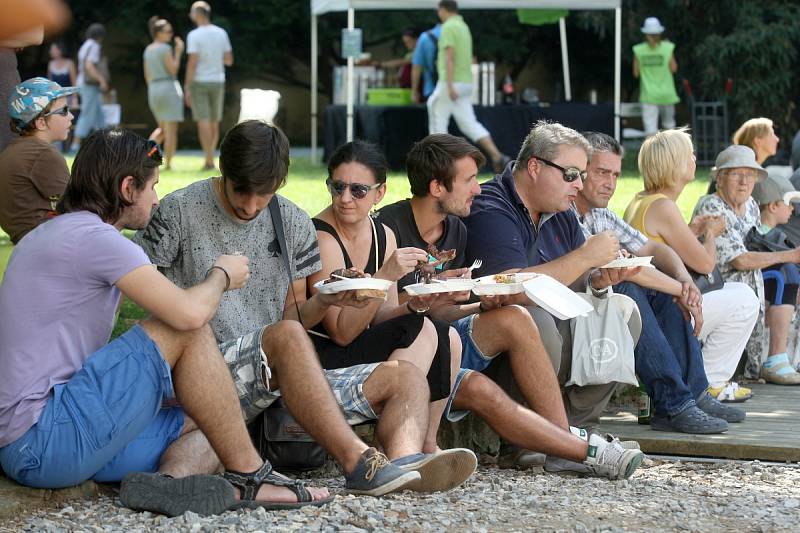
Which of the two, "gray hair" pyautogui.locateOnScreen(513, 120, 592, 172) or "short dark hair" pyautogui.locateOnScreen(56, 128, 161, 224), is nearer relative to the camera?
"short dark hair" pyautogui.locateOnScreen(56, 128, 161, 224)

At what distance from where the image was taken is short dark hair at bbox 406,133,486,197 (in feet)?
17.2

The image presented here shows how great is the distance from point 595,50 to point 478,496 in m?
22.0

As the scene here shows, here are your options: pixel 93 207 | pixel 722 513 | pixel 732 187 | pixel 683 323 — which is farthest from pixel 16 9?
pixel 732 187

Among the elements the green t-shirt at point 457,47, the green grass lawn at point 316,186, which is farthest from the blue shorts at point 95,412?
the green t-shirt at point 457,47

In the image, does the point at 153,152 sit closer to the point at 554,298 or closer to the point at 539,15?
the point at 554,298

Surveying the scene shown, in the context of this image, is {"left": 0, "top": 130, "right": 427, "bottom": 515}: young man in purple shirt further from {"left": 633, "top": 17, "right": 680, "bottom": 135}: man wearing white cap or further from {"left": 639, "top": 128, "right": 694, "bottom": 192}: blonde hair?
{"left": 633, "top": 17, "right": 680, "bottom": 135}: man wearing white cap

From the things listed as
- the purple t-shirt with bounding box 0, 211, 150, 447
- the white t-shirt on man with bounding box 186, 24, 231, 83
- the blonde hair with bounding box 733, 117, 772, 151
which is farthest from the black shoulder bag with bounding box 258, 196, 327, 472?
the white t-shirt on man with bounding box 186, 24, 231, 83

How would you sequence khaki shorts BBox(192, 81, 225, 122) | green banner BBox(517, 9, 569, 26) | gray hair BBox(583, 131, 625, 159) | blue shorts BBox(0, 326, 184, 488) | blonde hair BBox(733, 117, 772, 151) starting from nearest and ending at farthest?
blue shorts BBox(0, 326, 184, 488), gray hair BBox(583, 131, 625, 159), blonde hair BBox(733, 117, 772, 151), khaki shorts BBox(192, 81, 225, 122), green banner BBox(517, 9, 569, 26)

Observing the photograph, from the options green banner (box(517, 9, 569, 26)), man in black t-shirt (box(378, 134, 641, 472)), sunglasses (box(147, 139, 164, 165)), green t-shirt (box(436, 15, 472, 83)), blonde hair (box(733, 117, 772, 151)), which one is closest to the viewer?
sunglasses (box(147, 139, 164, 165))

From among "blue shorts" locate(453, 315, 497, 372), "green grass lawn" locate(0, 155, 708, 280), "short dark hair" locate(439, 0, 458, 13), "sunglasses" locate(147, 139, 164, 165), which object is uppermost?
"short dark hair" locate(439, 0, 458, 13)

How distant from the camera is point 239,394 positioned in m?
4.28

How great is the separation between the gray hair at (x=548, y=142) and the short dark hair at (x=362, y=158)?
0.91 meters

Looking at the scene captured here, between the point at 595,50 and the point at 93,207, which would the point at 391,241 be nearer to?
the point at 93,207

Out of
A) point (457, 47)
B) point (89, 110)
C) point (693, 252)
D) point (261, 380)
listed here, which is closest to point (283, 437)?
point (261, 380)
